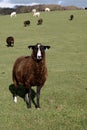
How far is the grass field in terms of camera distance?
10.9 m

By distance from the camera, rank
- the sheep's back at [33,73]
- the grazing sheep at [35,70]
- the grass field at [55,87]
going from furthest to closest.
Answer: the sheep's back at [33,73]
the grazing sheep at [35,70]
the grass field at [55,87]

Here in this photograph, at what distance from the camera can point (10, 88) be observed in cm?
1734

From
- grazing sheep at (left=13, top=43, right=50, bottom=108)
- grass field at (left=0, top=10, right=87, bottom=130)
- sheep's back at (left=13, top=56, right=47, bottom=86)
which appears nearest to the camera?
grass field at (left=0, top=10, right=87, bottom=130)

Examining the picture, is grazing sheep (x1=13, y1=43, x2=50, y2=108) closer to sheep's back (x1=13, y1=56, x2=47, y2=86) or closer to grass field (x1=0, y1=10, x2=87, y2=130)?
sheep's back (x1=13, y1=56, x2=47, y2=86)

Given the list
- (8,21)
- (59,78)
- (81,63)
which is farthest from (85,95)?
(8,21)

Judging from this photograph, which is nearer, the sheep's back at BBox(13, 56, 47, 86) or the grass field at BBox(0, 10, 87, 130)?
the grass field at BBox(0, 10, 87, 130)

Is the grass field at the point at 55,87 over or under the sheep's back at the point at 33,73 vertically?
under

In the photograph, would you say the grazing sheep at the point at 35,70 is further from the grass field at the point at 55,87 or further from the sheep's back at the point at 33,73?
the grass field at the point at 55,87

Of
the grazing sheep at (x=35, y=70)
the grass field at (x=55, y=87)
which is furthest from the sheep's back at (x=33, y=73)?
the grass field at (x=55, y=87)

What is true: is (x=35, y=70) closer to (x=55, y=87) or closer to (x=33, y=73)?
(x=33, y=73)

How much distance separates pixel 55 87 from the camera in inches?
692

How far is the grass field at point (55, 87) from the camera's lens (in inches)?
428

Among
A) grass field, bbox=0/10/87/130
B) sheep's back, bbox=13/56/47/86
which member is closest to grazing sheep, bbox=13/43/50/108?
sheep's back, bbox=13/56/47/86

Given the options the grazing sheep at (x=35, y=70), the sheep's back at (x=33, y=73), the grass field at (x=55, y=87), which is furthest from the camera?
the sheep's back at (x=33, y=73)
